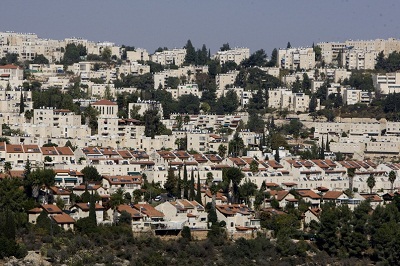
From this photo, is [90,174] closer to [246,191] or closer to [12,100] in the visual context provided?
[246,191]

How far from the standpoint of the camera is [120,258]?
106 ft

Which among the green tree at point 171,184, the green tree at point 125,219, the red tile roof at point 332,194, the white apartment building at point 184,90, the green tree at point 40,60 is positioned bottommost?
the green tree at point 125,219

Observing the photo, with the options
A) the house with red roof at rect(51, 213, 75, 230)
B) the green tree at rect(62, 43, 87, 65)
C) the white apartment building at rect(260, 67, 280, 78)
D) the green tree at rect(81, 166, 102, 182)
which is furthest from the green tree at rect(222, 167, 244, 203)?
the green tree at rect(62, 43, 87, 65)

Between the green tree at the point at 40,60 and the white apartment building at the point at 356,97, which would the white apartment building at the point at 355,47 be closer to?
the white apartment building at the point at 356,97

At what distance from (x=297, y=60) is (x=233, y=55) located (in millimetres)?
4561

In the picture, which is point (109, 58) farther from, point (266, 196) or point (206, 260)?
point (206, 260)

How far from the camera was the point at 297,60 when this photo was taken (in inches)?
2953

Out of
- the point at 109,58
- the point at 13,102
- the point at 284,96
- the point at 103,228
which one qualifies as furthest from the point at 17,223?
→ the point at 109,58

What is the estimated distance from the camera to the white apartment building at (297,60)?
245 ft

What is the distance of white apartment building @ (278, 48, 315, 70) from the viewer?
74.8 m

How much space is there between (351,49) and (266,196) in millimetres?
39126

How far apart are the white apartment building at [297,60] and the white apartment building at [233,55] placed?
8.96 ft

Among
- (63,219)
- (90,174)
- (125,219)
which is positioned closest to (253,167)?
(90,174)

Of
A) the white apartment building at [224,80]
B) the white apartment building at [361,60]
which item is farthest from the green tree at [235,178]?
the white apartment building at [361,60]
